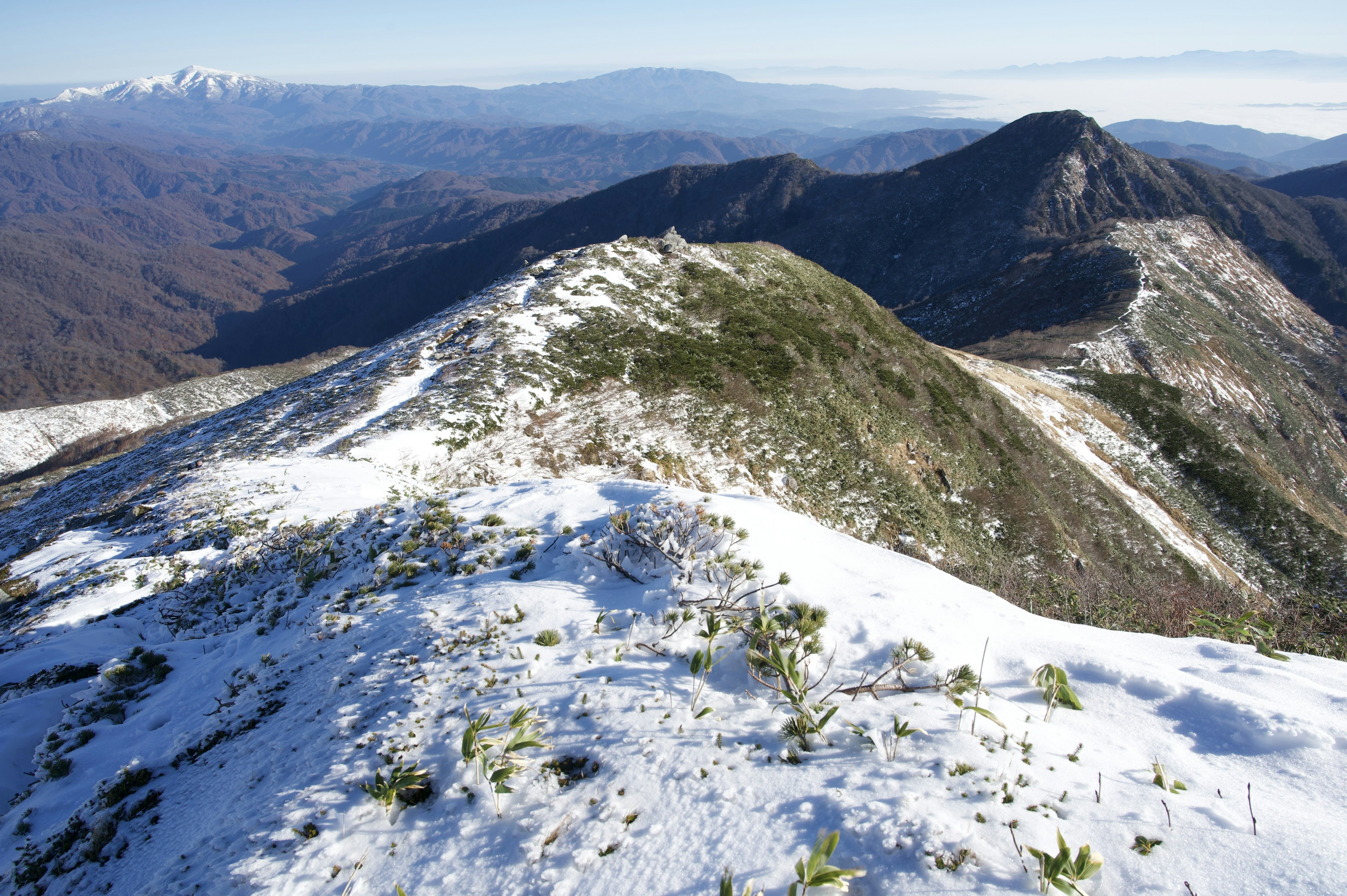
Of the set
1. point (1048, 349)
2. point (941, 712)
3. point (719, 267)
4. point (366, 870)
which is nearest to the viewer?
point (366, 870)

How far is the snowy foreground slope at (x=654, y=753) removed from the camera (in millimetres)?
4574

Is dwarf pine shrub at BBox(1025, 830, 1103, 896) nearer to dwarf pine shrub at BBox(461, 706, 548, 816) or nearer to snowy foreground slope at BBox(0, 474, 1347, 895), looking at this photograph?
snowy foreground slope at BBox(0, 474, 1347, 895)

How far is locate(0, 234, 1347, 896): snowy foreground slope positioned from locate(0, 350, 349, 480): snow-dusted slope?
340 feet

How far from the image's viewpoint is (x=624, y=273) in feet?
113

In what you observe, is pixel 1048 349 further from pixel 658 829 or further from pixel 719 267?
pixel 658 829

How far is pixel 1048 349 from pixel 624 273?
56313 mm

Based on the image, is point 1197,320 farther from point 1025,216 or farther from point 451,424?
point 451,424

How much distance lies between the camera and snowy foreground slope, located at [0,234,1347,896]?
4.64 m

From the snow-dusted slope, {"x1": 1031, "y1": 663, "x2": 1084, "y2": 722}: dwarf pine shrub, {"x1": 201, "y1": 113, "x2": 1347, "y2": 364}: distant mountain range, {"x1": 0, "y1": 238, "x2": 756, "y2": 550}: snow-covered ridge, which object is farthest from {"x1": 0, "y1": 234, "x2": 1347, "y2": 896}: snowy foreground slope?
{"x1": 201, "y1": 113, "x2": 1347, "y2": 364}: distant mountain range

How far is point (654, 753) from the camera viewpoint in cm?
561

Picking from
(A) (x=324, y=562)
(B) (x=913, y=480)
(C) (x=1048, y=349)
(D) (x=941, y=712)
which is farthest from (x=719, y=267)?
(C) (x=1048, y=349)

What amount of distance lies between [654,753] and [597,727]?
735mm

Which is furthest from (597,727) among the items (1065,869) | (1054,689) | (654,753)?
(1054,689)

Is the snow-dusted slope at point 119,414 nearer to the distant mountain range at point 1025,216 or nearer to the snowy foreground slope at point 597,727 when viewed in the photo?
the snowy foreground slope at point 597,727
